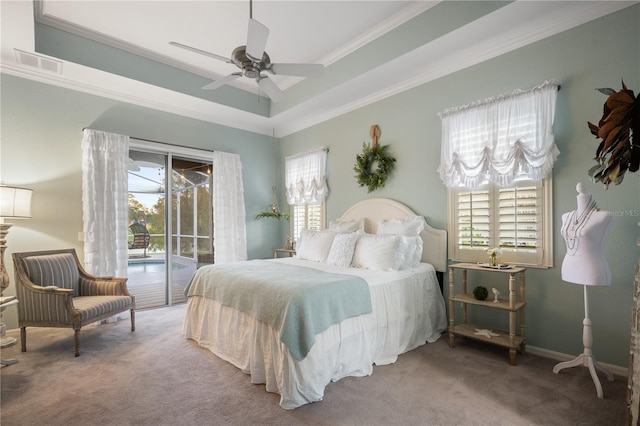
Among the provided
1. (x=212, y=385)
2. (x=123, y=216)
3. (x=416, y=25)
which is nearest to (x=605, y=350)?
(x=212, y=385)

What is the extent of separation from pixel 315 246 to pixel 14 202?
128 inches

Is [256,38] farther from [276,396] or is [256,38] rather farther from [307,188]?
[307,188]

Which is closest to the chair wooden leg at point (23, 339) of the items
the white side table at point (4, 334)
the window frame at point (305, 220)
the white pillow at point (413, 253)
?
the white side table at point (4, 334)

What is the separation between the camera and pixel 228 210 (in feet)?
17.6

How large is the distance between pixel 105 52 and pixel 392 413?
4801mm

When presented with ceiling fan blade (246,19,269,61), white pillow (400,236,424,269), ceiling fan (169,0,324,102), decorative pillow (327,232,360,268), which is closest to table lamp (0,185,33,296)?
ceiling fan (169,0,324,102)

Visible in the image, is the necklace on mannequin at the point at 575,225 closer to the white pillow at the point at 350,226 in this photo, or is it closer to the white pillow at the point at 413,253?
the white pillow at the point at 413,253

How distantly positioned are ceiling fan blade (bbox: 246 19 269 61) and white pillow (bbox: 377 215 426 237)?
2.35m

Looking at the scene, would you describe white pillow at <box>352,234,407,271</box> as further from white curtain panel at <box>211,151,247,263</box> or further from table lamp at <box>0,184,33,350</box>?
table lamp at <box>0,184,33,350</box>

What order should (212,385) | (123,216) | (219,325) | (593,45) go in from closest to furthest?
(212,385)
(593,45)
(219,325)
(123,216)

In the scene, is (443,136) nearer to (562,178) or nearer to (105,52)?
(562,178)

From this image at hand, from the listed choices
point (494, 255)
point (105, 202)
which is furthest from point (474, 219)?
point (105, 202)

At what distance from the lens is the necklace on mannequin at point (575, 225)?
7.54 ft

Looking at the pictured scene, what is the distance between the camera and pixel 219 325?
299cm
